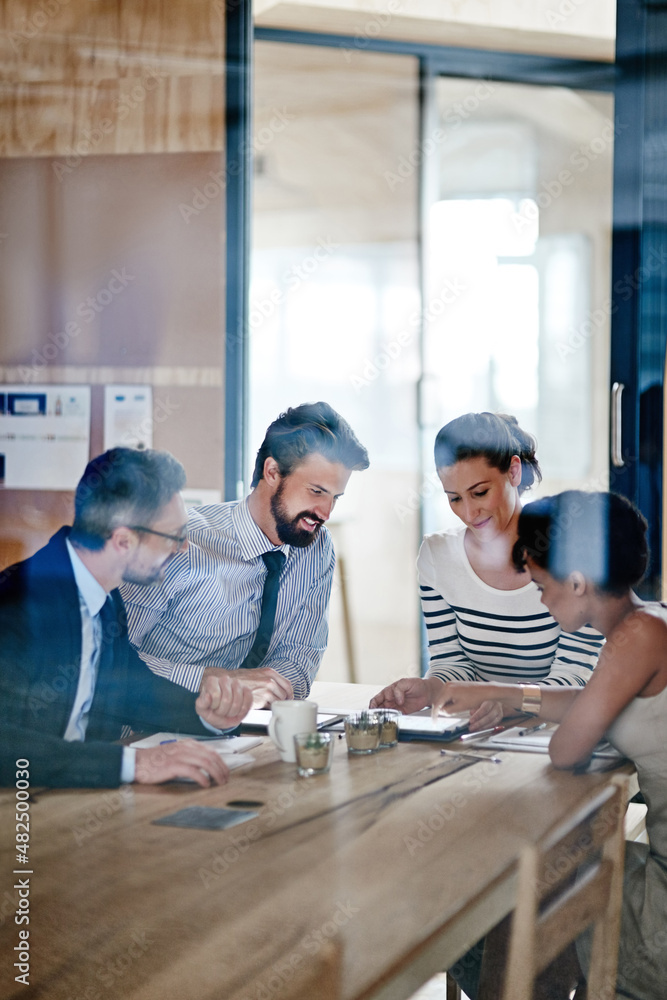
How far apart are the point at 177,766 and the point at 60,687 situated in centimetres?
24

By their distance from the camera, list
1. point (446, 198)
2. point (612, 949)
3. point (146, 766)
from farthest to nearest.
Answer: point (446, 198), point (612, 949), point (146, 766)

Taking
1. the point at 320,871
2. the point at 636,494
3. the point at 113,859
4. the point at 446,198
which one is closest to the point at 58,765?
the point at 113,859

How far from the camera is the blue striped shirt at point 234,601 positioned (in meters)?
1.64

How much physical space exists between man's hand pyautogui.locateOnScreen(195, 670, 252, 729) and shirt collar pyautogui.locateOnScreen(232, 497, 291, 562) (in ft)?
1.14

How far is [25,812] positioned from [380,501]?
91.8 inches

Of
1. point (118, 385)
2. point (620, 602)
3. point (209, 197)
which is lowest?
point (620, 602)

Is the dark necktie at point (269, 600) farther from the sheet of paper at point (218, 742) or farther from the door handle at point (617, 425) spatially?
the door handle at point (617, 425)

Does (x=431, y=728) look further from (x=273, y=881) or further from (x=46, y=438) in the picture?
(x=46, y=438)

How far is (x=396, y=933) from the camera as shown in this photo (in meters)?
0.75

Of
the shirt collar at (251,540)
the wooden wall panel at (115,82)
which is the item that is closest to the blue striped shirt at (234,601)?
the shirt collar at (251,540)

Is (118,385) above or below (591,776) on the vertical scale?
above

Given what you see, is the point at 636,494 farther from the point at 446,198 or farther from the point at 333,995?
the point at 446,198

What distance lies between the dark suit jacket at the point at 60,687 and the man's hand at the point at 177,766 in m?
0.03

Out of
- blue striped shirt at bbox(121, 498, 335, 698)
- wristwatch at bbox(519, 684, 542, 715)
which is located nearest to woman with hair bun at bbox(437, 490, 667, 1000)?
wristwatch at bbox(519, 684, 542, 715)
